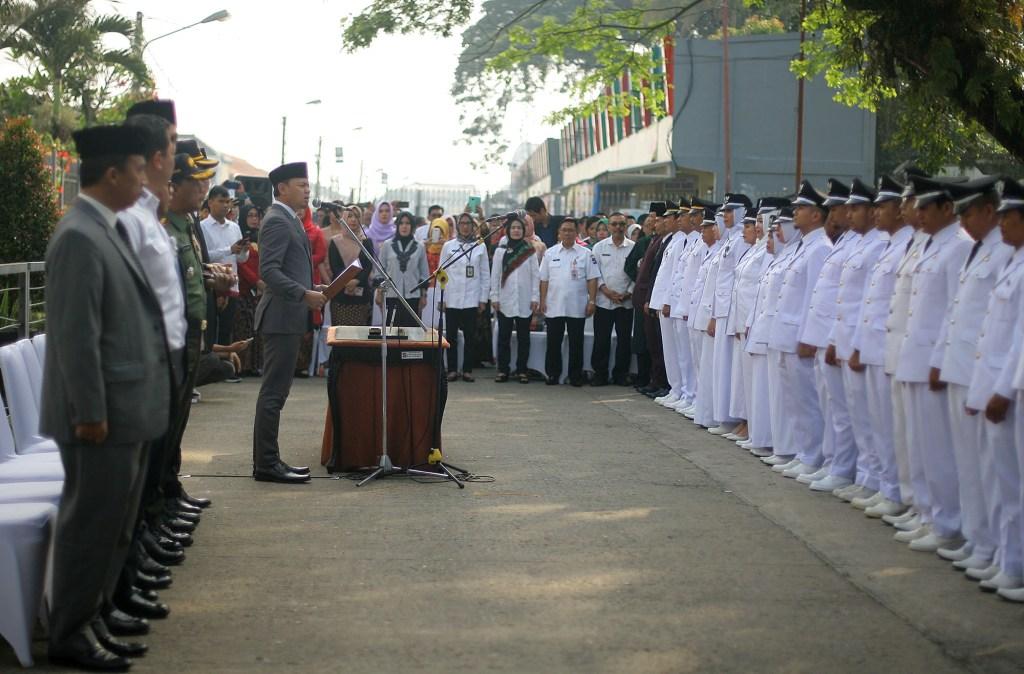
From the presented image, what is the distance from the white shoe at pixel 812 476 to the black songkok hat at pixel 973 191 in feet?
9.90

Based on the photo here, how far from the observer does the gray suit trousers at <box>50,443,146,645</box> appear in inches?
212

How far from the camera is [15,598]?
5469 mm

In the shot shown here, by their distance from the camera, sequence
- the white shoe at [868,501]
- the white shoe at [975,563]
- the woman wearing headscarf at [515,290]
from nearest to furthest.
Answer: the white shoe at [975,563]
the white shoe at [868,501]
the woman wearing headscarf at [515,290]

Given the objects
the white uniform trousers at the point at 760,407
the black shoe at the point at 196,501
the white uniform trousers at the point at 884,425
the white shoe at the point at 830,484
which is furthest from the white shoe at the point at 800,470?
the black shoe at the point at 196,501

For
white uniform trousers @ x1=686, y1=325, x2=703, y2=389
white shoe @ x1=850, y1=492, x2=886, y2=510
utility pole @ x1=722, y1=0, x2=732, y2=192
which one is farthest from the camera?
utility pole @ x1=722, y1=0, x2=732, y2=192

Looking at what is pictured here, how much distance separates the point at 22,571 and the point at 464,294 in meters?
12.7

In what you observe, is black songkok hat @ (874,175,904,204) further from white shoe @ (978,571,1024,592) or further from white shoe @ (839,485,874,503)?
white shoe @ (978,571,1024,592)

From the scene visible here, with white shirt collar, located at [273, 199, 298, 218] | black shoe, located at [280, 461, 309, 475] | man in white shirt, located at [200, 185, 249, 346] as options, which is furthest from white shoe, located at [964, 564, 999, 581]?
man in white shirt, located at [200, 185, 249, 346]

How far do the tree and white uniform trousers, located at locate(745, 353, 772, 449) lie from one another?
15.9 meters

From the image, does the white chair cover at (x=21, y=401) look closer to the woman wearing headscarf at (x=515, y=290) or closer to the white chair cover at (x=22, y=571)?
the white chair cover at (x=22, y=571)

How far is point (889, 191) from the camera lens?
30.6 feet

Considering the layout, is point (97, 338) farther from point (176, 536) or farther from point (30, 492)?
point (176, 536)

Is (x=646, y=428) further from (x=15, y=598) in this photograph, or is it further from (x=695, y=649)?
(x=15, y=598)

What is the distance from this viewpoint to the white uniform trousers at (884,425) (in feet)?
29.7
